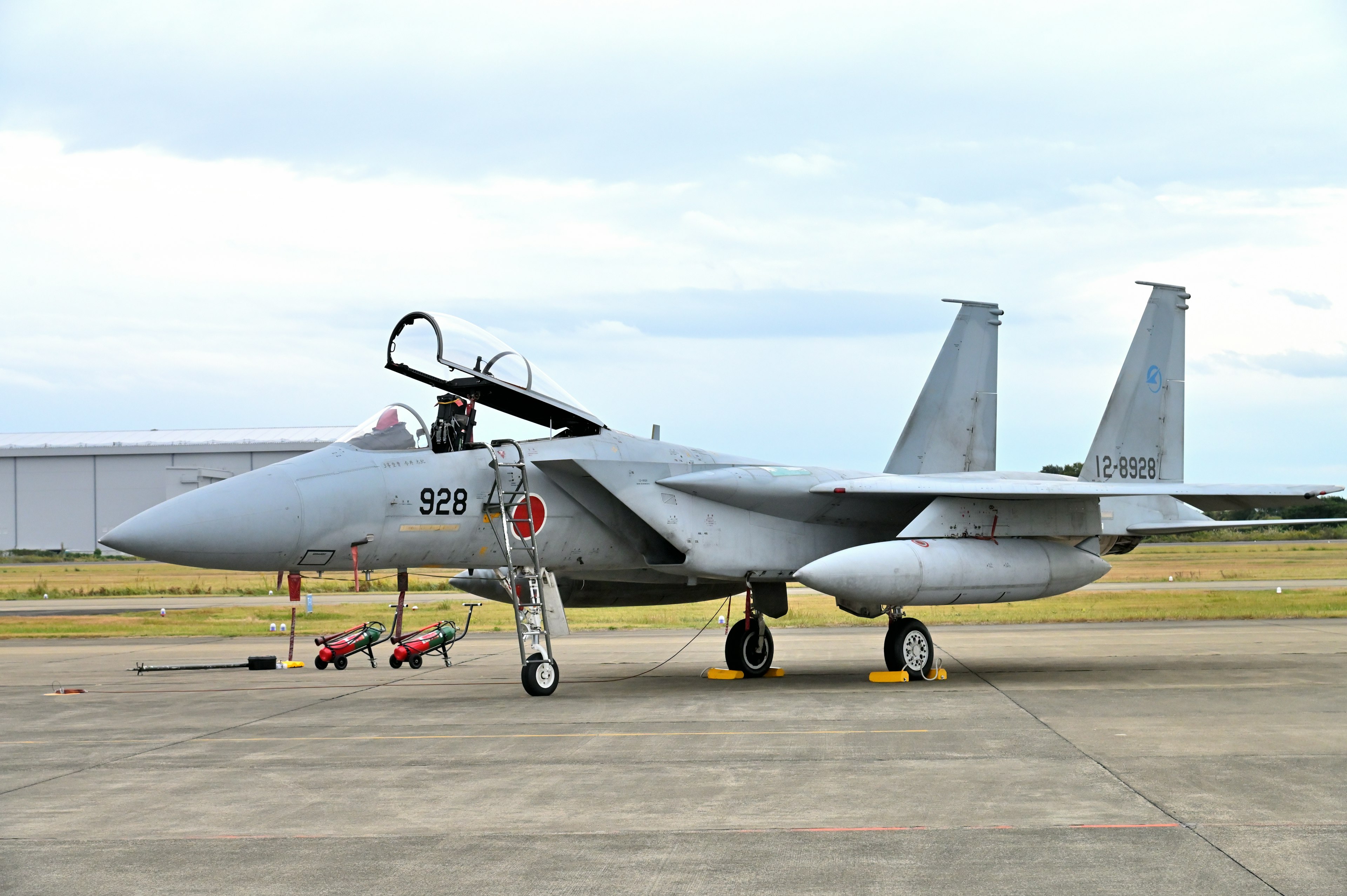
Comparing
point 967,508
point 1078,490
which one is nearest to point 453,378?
point 967,508

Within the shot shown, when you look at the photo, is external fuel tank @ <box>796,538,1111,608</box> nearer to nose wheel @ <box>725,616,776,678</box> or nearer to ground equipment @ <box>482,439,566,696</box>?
nose wheel @ <box>725,616,776,678</box>

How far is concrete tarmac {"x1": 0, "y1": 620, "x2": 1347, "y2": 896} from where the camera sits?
4.96 metres

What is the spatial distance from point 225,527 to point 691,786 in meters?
4.95

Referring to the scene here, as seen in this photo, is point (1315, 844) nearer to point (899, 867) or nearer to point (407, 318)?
point (899, 867)

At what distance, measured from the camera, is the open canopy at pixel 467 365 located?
36.5 feet

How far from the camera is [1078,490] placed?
41.8 feet

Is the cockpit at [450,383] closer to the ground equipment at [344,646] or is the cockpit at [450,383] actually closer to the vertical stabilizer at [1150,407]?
the ground equipment at [344,646]

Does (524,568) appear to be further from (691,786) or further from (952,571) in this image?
(691,786)

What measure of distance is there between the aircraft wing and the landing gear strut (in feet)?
6.17

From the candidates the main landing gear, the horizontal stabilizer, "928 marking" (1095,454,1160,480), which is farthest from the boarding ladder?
"928 marking" (1095,454,1160,480)

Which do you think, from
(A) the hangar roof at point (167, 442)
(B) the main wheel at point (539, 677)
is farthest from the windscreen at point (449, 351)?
(A) the hangar roof at point (167, 442)

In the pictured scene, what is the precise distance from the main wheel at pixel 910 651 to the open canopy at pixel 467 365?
4503 millimetres

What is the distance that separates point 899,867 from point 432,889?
1941 millimetres

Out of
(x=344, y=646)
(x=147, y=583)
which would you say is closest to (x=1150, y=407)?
(x=344, y=646)
